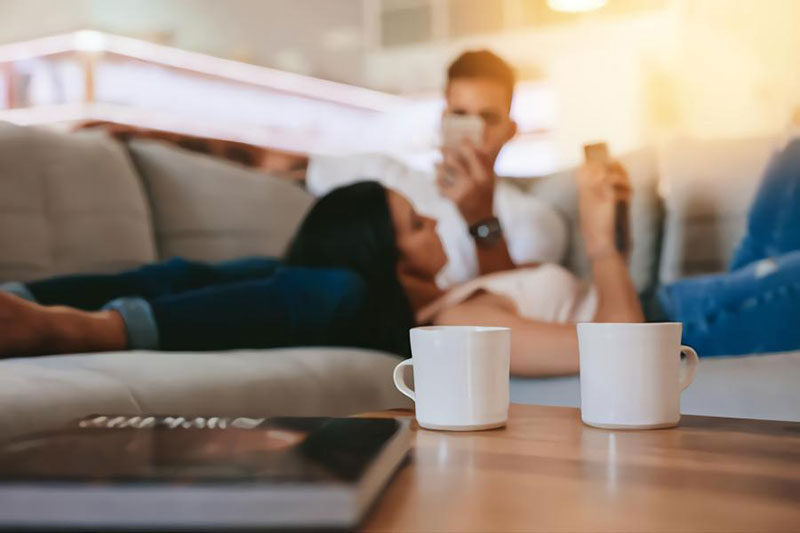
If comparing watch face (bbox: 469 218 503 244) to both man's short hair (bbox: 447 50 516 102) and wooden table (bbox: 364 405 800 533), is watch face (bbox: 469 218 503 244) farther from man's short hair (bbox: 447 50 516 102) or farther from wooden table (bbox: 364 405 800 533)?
wooden table (bbox: 364 405 800 533)

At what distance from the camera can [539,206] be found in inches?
68.4

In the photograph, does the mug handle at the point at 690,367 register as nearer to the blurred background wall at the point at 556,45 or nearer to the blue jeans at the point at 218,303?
the blue jeans at the point at 218,303

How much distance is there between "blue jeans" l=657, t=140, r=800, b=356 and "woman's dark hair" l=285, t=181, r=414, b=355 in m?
0.52

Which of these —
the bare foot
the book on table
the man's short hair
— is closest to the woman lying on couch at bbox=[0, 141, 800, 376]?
the bare foot

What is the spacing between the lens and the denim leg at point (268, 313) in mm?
1146

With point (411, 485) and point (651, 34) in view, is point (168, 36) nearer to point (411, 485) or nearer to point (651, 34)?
point (651, 34)

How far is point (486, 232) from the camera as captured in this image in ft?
5.53

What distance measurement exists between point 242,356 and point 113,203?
2.12ft

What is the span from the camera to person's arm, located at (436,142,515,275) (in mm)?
1674

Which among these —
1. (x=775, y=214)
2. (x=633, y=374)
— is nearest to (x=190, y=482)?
(x=633, y=374)

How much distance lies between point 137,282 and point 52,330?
1.21 ft

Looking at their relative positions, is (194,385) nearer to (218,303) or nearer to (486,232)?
(218,303)

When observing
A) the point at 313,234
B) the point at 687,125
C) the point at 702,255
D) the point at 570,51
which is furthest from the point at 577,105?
the point at 313,234

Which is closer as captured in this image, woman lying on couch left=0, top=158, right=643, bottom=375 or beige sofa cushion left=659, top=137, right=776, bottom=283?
woman lying on couch left=0, top=158, right=643, bottom=375
